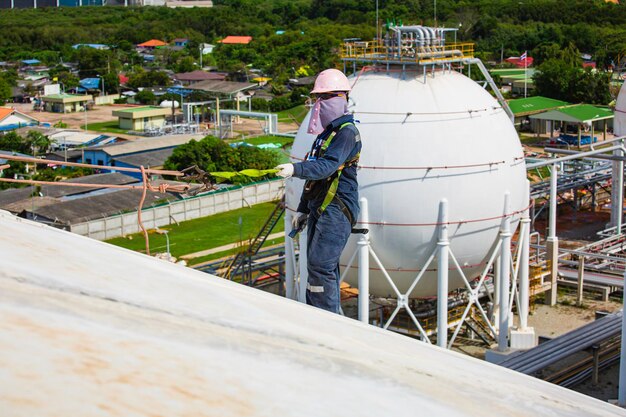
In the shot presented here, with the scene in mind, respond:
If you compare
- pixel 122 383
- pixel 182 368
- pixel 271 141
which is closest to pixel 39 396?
pixel 122 383

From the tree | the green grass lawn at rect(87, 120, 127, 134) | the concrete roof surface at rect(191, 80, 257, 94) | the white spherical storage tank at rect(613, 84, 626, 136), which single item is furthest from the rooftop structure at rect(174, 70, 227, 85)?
the white spherical storage tank at rect(613, 84, 626, 136)

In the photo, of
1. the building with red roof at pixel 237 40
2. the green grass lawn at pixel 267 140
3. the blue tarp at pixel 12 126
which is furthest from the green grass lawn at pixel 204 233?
the building with red roof at pixel 237 40

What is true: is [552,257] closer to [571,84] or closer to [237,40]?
[571,84]

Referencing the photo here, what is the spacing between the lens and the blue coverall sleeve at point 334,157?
7117 mm

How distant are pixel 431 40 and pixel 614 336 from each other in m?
7.27

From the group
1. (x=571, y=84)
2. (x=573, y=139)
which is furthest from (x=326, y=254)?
(x=571, y=84)

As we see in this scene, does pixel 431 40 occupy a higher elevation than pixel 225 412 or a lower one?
higher

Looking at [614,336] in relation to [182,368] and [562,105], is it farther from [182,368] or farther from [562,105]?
[562,105]

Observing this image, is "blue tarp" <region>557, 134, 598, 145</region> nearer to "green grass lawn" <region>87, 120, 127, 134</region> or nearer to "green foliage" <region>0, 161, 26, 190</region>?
"green grass lawn" <region>87, 120, 127, 134</region>

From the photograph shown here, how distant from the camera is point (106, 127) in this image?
2355 inches

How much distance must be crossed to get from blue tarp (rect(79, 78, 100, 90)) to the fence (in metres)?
42.0

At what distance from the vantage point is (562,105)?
184 feet

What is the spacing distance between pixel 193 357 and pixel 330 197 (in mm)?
4676

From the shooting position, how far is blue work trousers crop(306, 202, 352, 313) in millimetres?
7699
